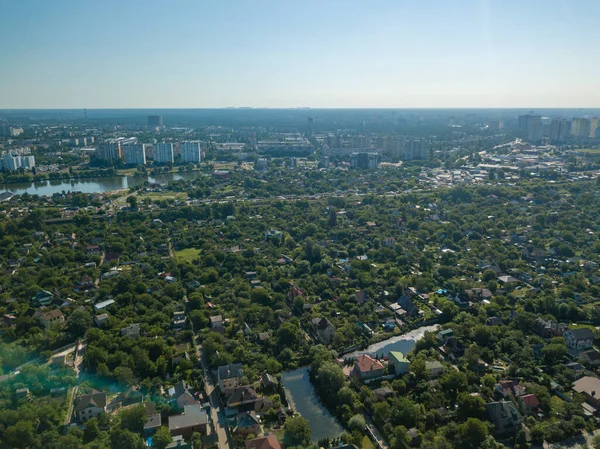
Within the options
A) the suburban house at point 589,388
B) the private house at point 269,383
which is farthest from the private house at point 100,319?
the suburban house at point 589,388

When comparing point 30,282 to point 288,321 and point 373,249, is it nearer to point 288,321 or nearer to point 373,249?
point 288,321

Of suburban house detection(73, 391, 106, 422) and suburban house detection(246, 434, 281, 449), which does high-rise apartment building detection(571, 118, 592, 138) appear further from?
suburban house detection(73, 391, 106, 422)

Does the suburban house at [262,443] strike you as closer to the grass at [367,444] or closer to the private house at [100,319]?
the grass at [367,444]

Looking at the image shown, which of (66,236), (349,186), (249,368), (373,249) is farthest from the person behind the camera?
(349,186)

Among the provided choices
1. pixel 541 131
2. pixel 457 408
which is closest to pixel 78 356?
pixel 457 408

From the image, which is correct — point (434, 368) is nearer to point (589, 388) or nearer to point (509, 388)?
point (509, 388)

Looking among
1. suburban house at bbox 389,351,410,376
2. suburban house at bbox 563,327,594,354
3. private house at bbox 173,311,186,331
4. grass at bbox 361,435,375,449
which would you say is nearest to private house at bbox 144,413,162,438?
grass at bbox 361,435,375,449
